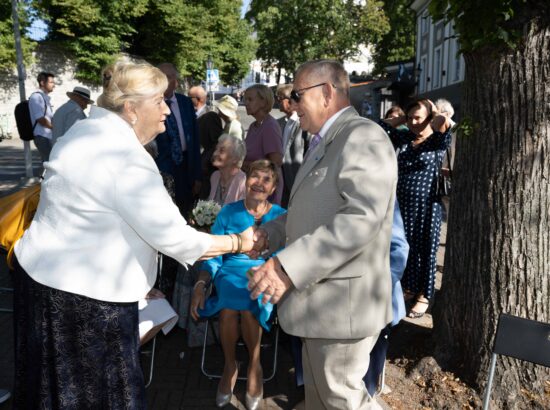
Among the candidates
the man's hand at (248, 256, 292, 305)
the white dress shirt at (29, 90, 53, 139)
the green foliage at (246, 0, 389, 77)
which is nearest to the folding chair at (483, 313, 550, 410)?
the man's hand at (248, 256, 292, 305)

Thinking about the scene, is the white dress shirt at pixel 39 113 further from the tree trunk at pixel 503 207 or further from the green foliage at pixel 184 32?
the green foliage at pixel 184 32

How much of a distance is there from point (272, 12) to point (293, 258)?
44.9 metres

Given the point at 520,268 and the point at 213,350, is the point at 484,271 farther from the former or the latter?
the point at 213,350

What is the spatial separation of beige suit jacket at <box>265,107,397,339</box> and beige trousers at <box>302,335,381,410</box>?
87mm

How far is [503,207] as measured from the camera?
329cm

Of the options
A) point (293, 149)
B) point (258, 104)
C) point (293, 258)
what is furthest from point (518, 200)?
point (258, 104)

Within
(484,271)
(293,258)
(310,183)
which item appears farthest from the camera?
(484,271)

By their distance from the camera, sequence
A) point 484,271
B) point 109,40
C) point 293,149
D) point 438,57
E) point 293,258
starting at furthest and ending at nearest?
point 438,57, point 109,40, point 293,149, point 484,271, point 293,258

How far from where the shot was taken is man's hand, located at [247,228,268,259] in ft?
9.00

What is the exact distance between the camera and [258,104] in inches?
227

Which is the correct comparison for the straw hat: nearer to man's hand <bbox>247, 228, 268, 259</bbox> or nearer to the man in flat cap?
the man in flat cap

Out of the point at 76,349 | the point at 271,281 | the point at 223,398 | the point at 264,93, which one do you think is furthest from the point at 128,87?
the point at 264,93

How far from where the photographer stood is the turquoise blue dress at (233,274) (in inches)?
142

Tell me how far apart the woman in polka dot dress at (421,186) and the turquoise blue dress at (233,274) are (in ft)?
5.43
